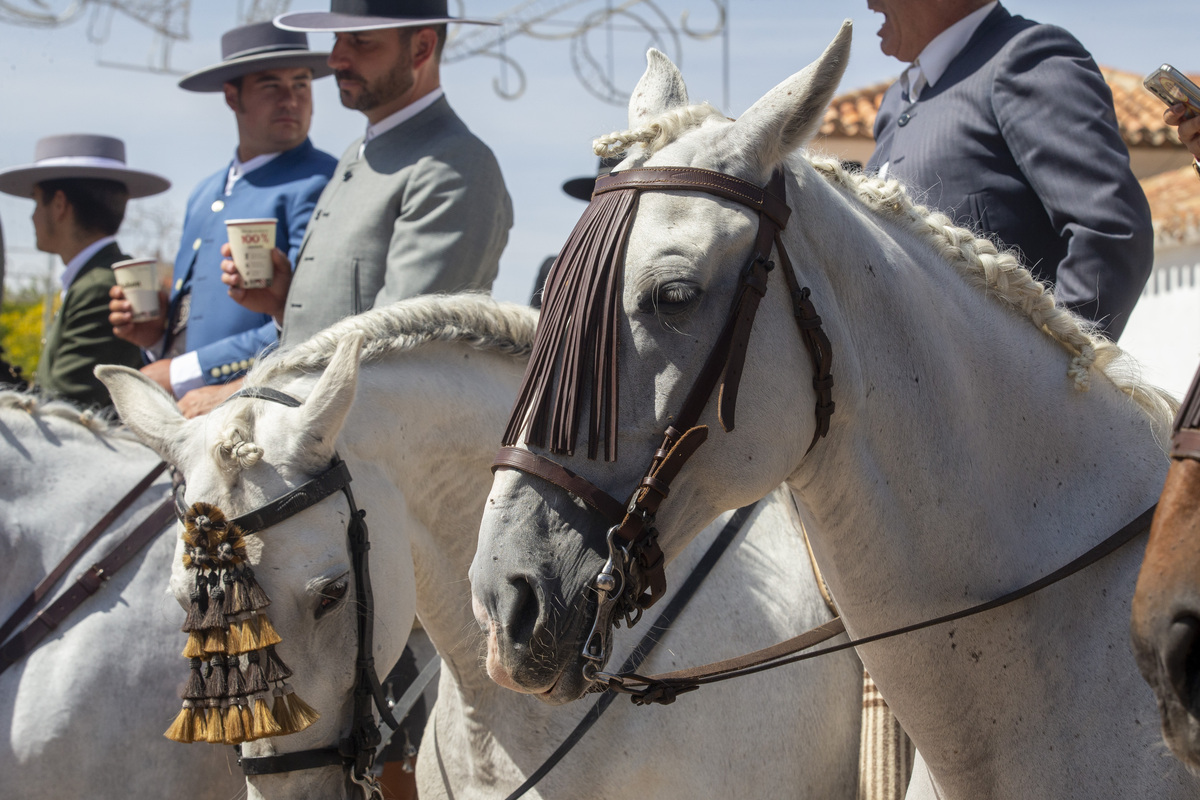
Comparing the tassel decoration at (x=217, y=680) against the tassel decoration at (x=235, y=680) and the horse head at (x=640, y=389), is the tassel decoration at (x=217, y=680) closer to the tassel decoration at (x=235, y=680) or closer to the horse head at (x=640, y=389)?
the tassel decoration at (x=235, y=680)

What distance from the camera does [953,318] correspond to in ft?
6.50

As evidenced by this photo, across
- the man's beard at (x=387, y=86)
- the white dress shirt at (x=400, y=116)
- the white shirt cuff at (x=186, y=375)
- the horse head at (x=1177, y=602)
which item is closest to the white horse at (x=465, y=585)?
the white shirt cuff at (x=186, y=375)

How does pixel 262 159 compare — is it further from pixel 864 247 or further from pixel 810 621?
pixel 864 247

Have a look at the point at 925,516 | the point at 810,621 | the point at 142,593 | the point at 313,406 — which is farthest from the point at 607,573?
the point at 142,593

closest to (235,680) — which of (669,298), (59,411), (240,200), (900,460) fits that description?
(669,298)

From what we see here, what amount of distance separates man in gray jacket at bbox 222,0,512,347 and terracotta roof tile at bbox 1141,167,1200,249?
28.0 feet

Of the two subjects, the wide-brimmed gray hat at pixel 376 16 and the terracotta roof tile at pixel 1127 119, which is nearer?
the wide-brimmed gray hat at pixel 376 16

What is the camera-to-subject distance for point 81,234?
5.59 meters

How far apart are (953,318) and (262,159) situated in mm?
Answer: 3567

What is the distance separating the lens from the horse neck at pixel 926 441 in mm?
1889

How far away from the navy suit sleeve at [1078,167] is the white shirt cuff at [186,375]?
2866 mm

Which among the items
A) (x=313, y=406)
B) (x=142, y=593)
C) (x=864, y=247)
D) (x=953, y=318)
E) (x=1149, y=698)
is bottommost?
(x=142, y=593)

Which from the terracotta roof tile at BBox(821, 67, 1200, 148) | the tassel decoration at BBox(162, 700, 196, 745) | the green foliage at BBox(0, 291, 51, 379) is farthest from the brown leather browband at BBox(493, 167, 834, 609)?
the green foliage at BBox(0, 291, 51, 379)

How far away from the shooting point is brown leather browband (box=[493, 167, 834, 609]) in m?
1.67
